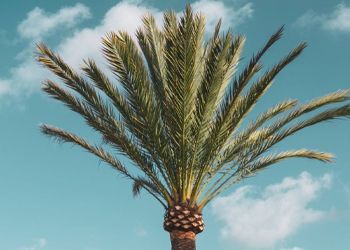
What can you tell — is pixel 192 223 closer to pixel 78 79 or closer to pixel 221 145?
pixel 221 145

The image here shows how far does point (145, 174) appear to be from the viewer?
12461mm

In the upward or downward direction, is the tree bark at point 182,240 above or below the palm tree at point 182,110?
below

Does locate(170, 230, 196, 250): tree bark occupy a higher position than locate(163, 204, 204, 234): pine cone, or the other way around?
locate(163, 204, 204, 234): pine cone

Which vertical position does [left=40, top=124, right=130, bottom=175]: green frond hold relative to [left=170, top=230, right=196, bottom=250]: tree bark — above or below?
above

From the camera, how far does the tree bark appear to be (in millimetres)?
11891

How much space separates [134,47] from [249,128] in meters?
3.54

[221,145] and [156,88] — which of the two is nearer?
[221,145]

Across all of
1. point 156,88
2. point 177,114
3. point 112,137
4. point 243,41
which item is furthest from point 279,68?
point 112,137

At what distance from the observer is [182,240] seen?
11.9 m

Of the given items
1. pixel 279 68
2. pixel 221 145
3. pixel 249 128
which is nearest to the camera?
pixel 279 68

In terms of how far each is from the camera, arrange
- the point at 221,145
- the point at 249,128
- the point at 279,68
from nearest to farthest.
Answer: the point at 279,68 < the point at 221,145 < the point at 249,128

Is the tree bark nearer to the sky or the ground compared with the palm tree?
nearer to the ground

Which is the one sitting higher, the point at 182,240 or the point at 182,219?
the point at 182,219

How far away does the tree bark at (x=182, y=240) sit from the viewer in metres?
11.9
